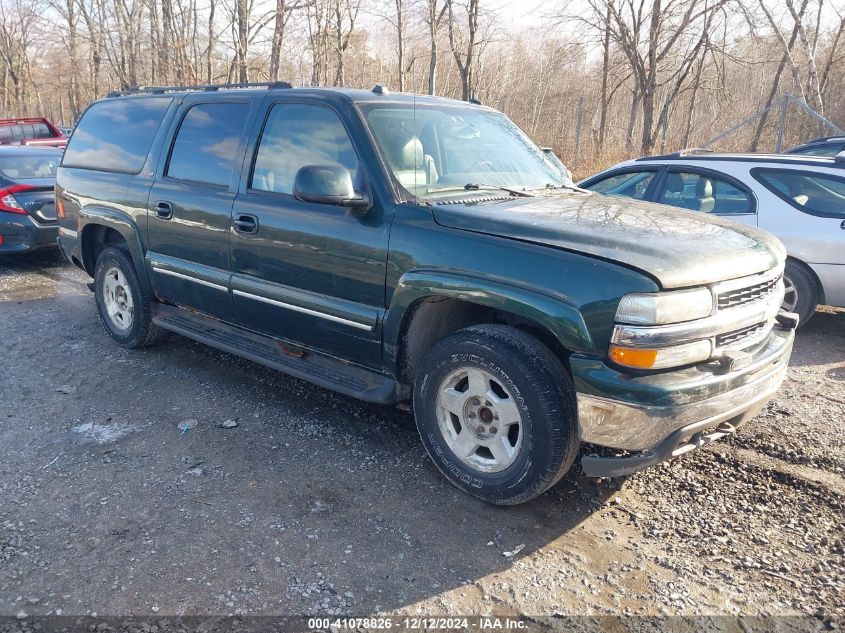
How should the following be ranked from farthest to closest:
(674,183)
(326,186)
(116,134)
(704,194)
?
(674,183) → (704,194) → (116,134) → (326,186)

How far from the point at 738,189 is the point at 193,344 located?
200 inches

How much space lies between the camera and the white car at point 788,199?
5797 mm

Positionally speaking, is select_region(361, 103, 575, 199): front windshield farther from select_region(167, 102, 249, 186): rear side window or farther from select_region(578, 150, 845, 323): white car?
select_region(578, 150, 845, 323): white car

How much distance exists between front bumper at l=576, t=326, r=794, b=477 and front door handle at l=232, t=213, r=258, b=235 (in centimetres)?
226

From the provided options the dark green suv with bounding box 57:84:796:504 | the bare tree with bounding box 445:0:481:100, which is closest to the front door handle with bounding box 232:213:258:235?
the dark green suv with bounding box 57:84:796:504

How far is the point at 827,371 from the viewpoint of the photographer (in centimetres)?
521

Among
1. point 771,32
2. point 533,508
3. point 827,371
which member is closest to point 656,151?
point 771,32

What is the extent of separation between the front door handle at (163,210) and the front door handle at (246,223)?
0.77 m

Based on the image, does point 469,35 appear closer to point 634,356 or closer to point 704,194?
point 704,194

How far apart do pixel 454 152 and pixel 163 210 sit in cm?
216

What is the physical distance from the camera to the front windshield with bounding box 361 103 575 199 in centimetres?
374

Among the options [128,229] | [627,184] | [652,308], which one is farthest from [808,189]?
[128,229]

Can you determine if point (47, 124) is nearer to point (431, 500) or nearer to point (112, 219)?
point (112, 219)

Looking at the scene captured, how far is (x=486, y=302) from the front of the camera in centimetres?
313
